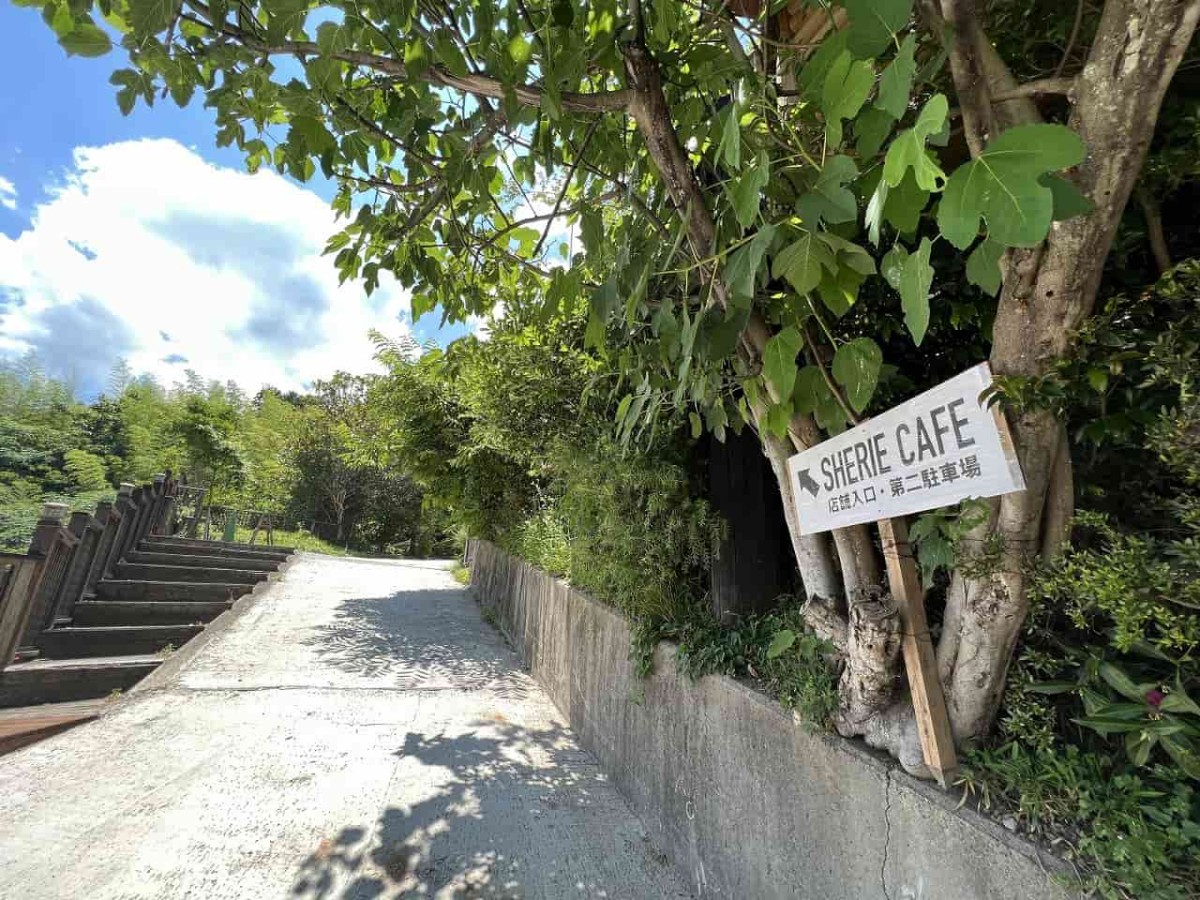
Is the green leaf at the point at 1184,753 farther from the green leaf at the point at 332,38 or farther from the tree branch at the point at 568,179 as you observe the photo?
the green leaf at the point at 332,38

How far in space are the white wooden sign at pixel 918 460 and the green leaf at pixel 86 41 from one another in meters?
2.11

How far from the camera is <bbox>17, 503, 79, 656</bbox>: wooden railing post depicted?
439 cm

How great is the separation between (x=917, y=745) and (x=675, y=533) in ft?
4.67

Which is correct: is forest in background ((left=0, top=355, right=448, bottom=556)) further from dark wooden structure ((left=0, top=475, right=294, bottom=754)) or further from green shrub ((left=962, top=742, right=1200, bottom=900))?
green shrub ((left=962, top=742, right=1200, bottom=900))

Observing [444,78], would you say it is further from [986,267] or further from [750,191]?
[986,267]

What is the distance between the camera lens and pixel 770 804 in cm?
172

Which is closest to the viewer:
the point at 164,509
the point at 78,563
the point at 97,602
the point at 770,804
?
the point at 770,804

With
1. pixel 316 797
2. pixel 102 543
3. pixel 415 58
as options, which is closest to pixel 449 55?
pixel 415 58

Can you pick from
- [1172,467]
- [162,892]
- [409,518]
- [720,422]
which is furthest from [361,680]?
[409,518]

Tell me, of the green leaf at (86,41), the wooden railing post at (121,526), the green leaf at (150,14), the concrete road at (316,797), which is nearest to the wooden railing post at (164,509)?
the wooden railing post at (121,526)

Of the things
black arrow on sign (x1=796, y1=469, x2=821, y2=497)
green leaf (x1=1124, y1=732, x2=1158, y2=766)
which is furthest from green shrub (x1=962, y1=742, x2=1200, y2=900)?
black arrow on sign (x1=796, y1=469, x2=821, y2=497)

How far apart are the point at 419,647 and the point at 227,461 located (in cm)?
1606

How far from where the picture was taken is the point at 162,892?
1.96 meters

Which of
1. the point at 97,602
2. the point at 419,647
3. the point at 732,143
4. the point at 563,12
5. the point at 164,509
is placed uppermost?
the point at 563,12
